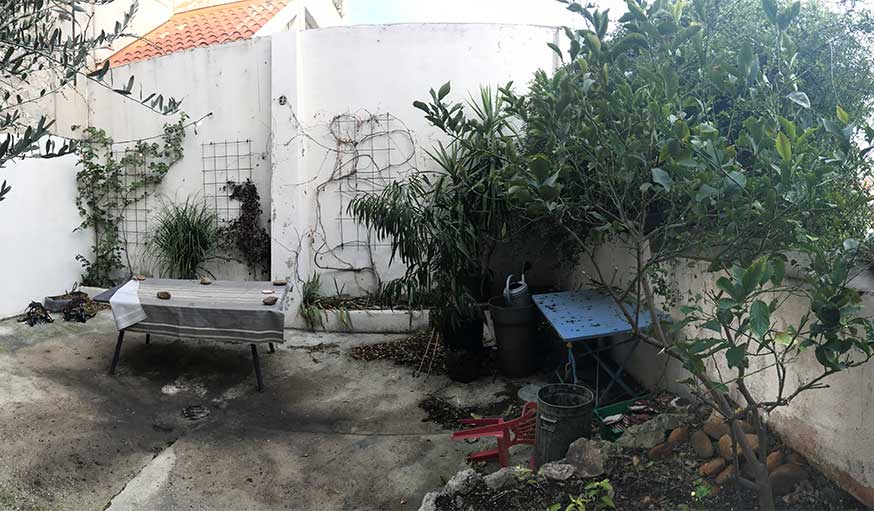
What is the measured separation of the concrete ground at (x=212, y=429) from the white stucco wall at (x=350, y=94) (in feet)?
4.20

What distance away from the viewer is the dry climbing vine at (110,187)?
22.2ft

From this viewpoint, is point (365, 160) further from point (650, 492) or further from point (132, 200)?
point (650, 492)

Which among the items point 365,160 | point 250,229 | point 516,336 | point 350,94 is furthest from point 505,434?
point 250,229

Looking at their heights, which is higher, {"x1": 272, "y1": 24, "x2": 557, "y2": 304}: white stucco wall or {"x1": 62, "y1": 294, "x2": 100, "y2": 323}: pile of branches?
{"x1": 272, "y1": 24, "x2": 557, "y2": 304}: white stucco wall

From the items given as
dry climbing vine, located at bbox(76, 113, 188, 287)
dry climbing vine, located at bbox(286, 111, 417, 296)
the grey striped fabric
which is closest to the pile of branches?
dry climbing vine, located at bbox(76, 113, 188, 287)

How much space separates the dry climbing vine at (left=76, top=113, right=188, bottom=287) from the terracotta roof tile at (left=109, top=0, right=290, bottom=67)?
124cm

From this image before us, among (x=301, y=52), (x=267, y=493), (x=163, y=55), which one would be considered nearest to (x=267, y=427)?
(x=267, y=493)

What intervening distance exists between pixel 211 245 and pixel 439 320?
363 cm

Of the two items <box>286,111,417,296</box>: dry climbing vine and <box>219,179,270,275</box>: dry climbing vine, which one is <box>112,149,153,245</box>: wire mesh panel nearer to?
<box>219,179,270,275</box>: dry climbing vine

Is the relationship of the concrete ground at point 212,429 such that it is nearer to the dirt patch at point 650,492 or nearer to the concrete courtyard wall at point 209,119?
the dirt patch at point 650,492

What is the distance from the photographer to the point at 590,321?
143 inches

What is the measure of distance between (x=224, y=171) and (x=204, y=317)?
115 inches

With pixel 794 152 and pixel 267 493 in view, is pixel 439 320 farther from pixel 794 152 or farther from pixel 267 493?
pixel 794 152

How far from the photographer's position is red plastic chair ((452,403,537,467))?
3006 millimetres
